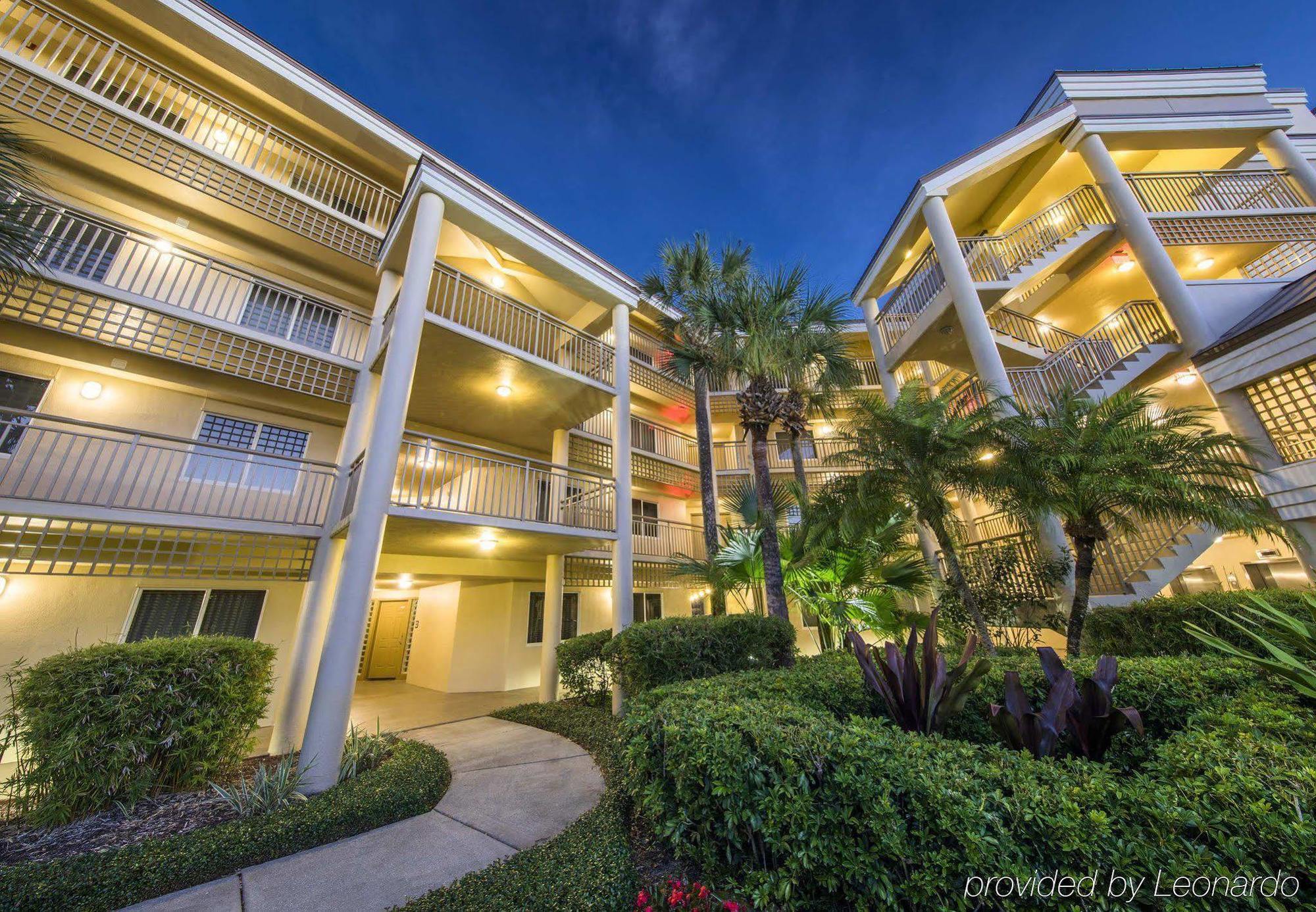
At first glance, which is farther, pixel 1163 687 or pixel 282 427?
pixel 282 427

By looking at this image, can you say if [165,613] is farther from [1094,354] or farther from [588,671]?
[1094,354]

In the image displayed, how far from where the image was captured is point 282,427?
8.59 metres

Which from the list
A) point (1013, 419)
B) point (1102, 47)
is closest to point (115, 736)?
point (1013, 419)

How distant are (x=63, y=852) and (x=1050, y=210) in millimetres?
19773

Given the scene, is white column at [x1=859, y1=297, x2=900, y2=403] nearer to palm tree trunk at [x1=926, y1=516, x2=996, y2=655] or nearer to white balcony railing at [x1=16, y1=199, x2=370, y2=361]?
palm tree trunk at [x1=926, y1=516, x2=996, y2=655]

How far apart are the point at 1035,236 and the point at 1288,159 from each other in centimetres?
635

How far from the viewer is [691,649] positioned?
654 centimetres

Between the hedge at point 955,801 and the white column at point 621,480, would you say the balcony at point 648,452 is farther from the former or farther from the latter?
the hedge at point 955,801

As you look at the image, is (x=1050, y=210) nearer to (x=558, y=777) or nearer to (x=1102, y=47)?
(x=558, y=777)

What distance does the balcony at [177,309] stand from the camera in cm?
622

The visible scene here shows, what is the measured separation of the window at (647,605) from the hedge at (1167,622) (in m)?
10.1

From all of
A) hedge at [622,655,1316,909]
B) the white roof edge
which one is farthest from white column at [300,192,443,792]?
hedge at [622,655,1316,909]

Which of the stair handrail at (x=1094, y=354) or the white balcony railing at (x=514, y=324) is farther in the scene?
the stair handrail at (x=1094, y=354)

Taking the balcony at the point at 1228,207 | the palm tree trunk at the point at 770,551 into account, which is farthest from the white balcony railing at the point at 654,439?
the balcony at the point at 1228,207
